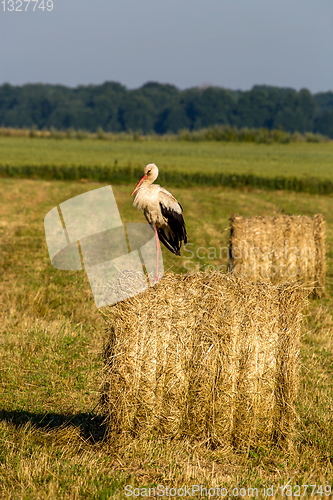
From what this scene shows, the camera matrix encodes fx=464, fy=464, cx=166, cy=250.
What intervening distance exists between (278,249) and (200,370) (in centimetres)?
588

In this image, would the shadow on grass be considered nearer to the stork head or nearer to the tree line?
the stork head

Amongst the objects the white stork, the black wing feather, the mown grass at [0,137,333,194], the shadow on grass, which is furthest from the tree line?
the shadow on grass

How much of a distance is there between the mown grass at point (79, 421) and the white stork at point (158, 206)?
6.74 feet

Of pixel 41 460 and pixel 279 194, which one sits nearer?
pixel 41 460

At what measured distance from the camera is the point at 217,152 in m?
40.3

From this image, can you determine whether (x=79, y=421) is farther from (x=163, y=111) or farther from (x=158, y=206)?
(x=163, y=111)

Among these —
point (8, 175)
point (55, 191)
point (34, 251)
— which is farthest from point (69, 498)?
point (8, 175)

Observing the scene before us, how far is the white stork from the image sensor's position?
21.4 ft

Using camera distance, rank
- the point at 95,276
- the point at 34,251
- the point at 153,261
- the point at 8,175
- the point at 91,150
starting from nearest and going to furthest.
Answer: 1. the point at 95,276
2. the point at 153,261
3. the point at 34,251
4. the point at 8,175
5. the point at 91,150

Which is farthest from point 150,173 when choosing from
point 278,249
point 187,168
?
point 187,168

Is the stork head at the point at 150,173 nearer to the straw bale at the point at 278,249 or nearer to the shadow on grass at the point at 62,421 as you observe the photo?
the shadow on grass at the point at 62,421

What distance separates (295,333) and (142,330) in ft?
5.29

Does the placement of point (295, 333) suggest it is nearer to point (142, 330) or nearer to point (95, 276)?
point (142, 330)

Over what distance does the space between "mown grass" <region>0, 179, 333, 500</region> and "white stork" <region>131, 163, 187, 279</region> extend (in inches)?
80.9
